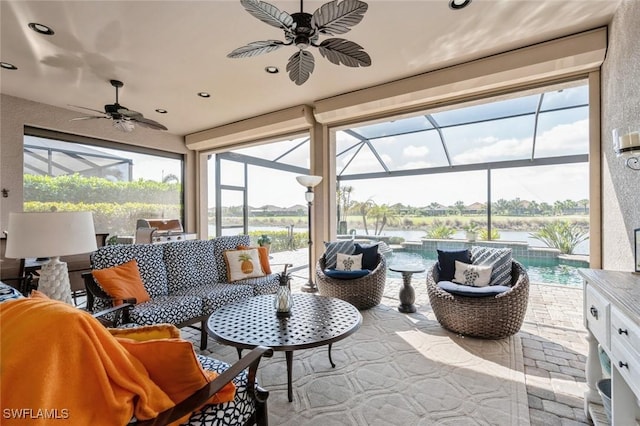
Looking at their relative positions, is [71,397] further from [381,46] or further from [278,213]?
[278,213]

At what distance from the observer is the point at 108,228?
562 centimetres

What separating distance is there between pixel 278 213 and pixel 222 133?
2218 millimetres

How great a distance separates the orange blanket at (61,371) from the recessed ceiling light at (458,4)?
3127 millimetres

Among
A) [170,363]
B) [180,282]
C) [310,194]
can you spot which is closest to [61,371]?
[170,363]

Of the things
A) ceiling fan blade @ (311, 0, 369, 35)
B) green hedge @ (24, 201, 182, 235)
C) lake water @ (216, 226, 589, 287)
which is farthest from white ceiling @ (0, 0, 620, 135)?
lake water @ (216, 226, 589, 287)

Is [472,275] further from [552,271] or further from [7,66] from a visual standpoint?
[7,66]

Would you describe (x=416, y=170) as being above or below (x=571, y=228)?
above

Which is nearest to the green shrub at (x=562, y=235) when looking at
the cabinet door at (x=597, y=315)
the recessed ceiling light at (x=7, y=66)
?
the cabinet door at (x=597, y=315)

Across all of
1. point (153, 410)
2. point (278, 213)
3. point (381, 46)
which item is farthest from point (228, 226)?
point (153, 410)

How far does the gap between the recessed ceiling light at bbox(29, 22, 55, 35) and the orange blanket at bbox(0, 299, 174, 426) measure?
3.13 meters

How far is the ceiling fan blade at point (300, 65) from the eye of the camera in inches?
92.5

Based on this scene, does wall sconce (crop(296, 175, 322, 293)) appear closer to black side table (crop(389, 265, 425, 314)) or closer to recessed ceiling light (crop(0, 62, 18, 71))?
black side table (crop(389, 265, 425, 314))

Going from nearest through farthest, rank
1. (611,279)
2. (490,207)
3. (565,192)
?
(611,279), (565,192), (490,207)

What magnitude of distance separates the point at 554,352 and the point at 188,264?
143 inches
